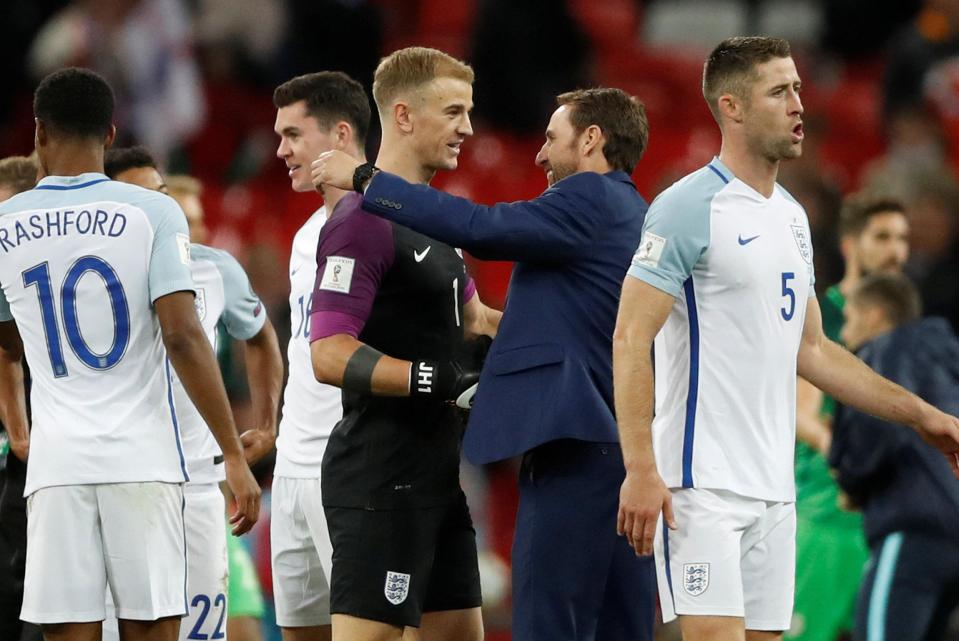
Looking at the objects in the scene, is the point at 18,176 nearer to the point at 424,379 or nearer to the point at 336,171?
the point at 336,171

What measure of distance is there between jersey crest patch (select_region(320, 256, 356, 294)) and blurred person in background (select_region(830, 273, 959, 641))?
10.9 feet

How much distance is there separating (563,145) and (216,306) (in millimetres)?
2020

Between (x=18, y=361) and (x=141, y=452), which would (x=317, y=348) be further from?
(x=18, y=361)

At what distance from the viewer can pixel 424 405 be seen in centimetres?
562

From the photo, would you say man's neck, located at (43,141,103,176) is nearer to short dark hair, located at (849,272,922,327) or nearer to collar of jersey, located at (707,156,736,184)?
collar of jersey, located at (707,156,736,184)

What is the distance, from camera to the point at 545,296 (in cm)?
532

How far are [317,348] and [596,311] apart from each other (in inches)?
34.1

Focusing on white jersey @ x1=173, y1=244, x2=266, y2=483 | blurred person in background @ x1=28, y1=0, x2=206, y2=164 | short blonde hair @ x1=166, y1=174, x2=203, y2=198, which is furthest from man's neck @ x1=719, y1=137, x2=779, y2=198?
blurred person in background @ x1=28, y1=0, x2=206, y2=164

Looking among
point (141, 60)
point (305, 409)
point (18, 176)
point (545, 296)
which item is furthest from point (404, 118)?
point (141, 60)

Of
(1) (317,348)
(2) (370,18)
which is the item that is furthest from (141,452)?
(2) (370,18)

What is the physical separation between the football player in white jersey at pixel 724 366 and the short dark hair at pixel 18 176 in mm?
2821

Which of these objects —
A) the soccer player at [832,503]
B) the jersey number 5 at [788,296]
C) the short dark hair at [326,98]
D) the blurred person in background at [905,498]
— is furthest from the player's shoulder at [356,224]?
the soccer player at [832,503]

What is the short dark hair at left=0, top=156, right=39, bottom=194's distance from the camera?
686 cm

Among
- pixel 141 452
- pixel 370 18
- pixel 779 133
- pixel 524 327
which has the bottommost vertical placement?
pixel 141 452
